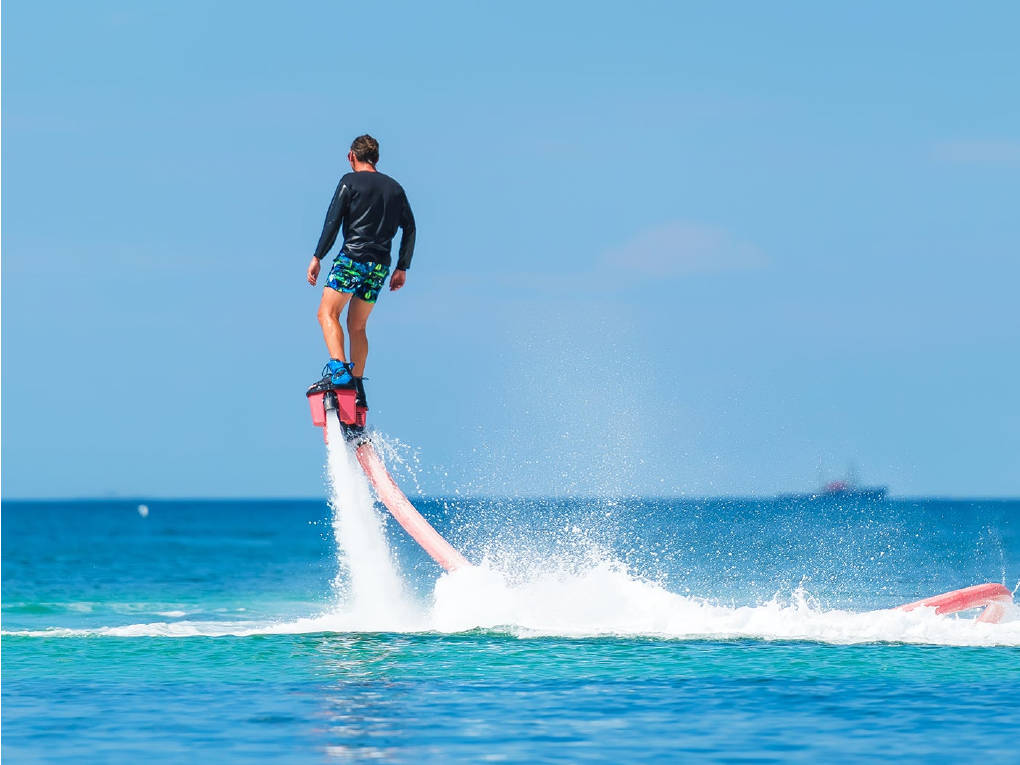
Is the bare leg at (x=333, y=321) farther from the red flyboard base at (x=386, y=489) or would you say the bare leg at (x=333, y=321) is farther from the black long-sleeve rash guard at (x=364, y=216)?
the red flyboard base at (x=386, y=489)

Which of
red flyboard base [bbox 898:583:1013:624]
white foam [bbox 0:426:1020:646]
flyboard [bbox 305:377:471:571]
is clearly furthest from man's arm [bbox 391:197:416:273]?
red flyboard base [bbox 898:583:1013:624]

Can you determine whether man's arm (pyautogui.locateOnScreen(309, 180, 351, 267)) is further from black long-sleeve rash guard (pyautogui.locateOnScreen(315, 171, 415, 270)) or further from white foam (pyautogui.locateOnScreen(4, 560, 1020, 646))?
white foam (pyautogui.locateOnScreen(4, 560, 1020, 646))

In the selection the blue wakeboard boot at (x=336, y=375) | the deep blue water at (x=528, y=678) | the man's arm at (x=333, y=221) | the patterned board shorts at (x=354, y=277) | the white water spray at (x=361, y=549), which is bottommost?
the deep blue water at (x=528, y=678)

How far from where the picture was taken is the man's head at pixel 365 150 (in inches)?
514

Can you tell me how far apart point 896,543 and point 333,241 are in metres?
46.5

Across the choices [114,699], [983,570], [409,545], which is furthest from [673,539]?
[114,699]

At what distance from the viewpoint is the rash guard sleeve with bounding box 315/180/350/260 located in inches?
502

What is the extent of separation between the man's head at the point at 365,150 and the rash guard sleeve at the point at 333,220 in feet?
1.33

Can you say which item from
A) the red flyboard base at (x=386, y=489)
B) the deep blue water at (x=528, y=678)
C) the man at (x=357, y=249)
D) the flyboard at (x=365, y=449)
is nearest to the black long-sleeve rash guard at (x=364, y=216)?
the man at (x=357, y=249)

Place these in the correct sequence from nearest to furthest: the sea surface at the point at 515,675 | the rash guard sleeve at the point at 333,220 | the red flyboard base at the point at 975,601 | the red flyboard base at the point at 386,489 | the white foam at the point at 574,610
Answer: the sea surface at the point at 515,675
the rash guard sleeve at the point at 333,220
the red flyboard base at the point at 386,489
the white foam at the point at 574,610
the red flyboard base at the point at 975,601

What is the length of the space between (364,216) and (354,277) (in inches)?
22.3

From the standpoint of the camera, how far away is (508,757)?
29.6 feet

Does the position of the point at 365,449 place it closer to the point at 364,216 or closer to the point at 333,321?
the point at 333,321

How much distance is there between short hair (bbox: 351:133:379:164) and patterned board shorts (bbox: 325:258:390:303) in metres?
0.94
